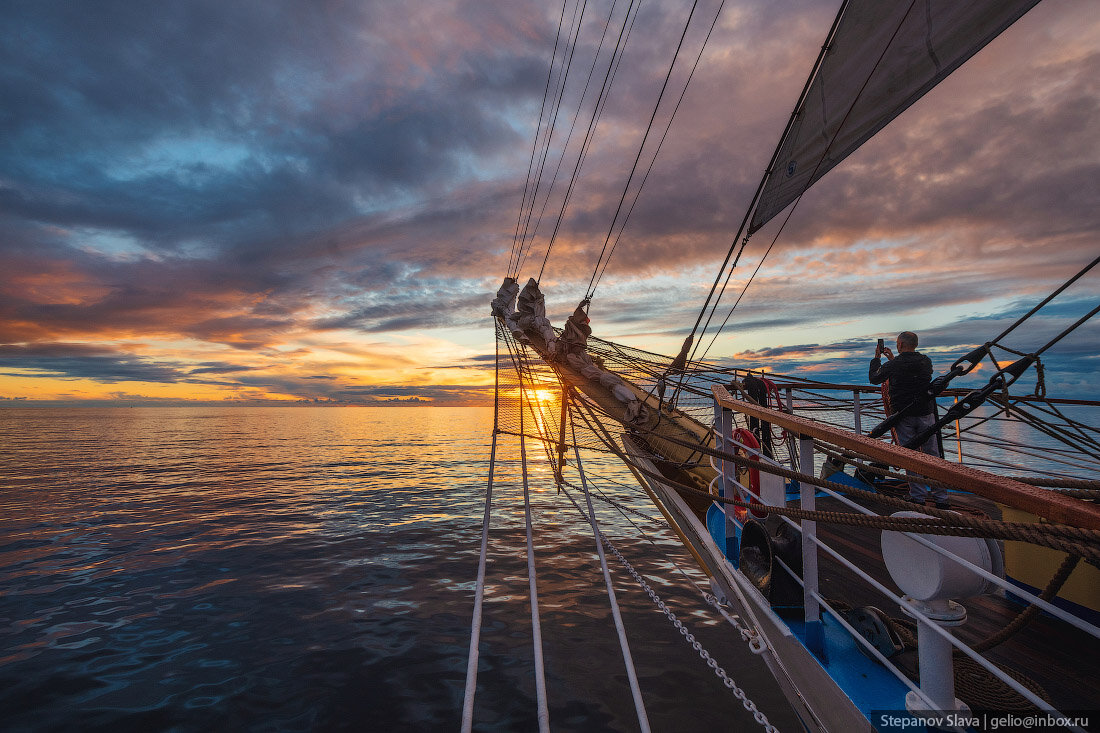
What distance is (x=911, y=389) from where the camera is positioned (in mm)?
5621

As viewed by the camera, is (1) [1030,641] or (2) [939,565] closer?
(2) [939,565]

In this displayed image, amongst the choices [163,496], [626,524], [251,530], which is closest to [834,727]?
[626,524]

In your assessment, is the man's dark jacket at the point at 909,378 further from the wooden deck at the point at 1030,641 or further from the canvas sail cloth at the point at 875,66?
the canvas sail cloth at the point at 875,66

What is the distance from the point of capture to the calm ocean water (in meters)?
4.43

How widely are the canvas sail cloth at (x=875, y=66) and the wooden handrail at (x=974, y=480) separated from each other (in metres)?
3.95

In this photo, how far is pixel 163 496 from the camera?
1509cm

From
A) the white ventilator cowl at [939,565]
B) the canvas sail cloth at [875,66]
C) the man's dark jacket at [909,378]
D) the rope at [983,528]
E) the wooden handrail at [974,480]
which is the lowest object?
the white ventilator cowl at [939,565]

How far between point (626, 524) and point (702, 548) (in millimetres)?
6307

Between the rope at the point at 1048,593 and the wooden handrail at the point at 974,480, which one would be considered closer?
the wooden handrail at the point at 974,480

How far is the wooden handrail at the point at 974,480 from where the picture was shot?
51.0 inches

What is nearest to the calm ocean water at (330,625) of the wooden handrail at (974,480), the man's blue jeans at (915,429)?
the man's blue jeans at (915,429)

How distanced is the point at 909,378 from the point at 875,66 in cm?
336

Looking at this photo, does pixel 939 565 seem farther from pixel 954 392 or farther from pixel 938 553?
pixel 954 392

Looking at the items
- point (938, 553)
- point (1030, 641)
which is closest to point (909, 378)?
point (1030, 641)
